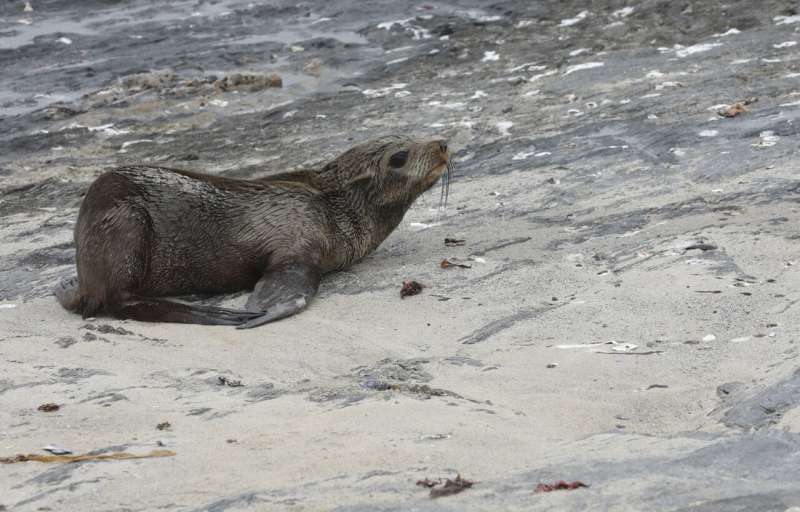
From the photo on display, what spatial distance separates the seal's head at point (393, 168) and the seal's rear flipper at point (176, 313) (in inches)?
68.9

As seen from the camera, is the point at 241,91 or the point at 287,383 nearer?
the point at 287,383

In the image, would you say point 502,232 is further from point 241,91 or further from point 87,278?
point 241,91

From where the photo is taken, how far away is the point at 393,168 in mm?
8414

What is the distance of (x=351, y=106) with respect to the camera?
43.6ft

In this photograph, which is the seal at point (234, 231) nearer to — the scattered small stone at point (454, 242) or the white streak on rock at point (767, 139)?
the scattered small stone at point (454, 242)

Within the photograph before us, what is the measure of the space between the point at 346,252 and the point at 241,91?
6.62m

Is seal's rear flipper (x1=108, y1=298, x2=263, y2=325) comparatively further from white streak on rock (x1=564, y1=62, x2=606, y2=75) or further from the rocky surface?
white streak on rock (x1=564, y1=62, x2=606, y2=75)

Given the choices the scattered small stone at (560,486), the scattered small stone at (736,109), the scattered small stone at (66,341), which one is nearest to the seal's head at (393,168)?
the scattered small stone at (66,341)

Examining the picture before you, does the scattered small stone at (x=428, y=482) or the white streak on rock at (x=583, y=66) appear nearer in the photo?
the scattered small stone at (x=428, y=482)

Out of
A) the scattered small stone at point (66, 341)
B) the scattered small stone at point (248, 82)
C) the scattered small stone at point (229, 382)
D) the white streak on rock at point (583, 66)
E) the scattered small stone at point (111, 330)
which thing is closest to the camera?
the scattered small stone at point (229, 382)

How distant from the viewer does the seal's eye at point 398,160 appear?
27.5 feet

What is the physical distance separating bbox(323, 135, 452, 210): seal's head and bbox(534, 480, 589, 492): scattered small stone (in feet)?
15.7

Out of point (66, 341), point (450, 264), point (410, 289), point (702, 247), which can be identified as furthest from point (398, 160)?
point (66, 341)

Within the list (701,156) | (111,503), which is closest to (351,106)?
(701,156)
